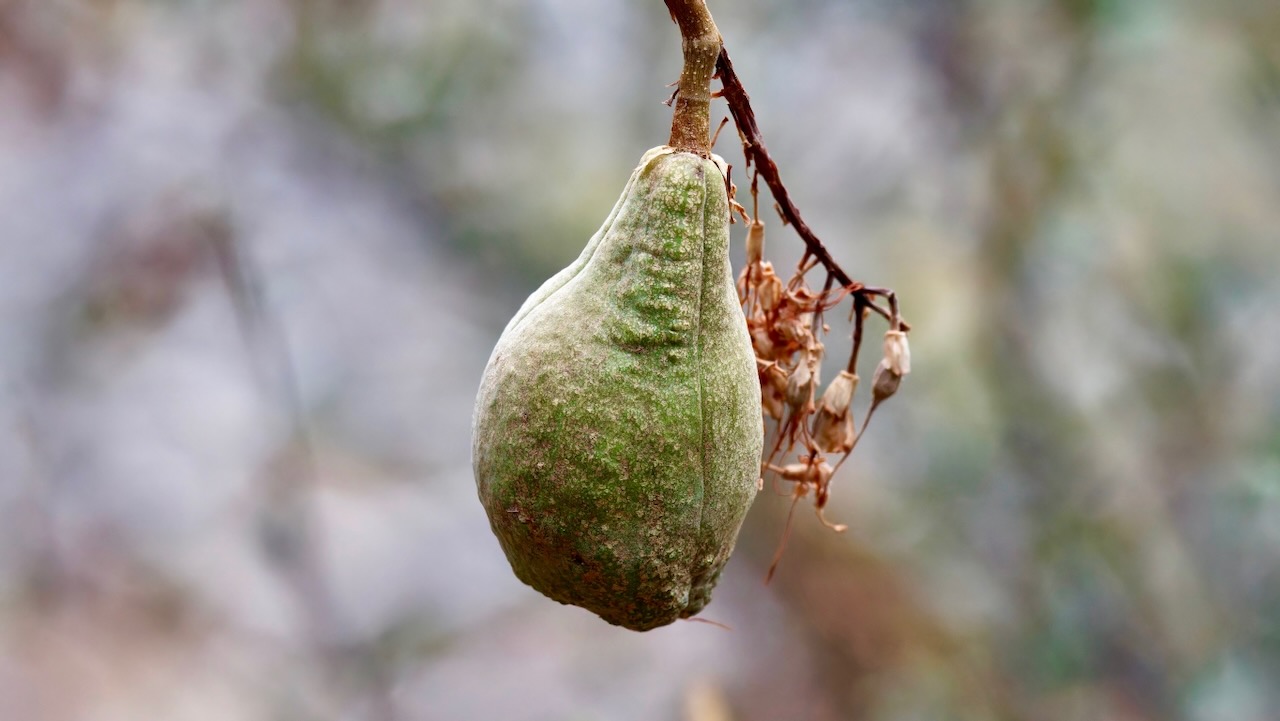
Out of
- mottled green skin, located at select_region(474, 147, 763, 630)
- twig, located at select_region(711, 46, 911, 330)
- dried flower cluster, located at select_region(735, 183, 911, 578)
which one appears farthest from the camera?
dried flower cluster, located at select_region(735, 183, 911, 578)

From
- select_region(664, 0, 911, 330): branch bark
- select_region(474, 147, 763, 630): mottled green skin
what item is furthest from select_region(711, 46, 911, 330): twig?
select_region(474, 147, 763, 630): mottled green skin

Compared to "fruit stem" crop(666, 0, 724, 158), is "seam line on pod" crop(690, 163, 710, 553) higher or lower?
lower

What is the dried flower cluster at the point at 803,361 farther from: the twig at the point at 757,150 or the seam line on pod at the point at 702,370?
the seam line on pod at the point at 702,370

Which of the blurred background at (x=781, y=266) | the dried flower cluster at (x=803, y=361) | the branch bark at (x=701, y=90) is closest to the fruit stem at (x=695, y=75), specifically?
the branch bark at (x=701, y=90)

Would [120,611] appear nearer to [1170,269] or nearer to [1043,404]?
[1043,404]

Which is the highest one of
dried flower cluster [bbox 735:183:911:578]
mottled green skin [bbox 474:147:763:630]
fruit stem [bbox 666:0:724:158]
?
fruit stem [bbox 666:0:724:158]

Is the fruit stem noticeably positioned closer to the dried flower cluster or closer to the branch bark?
the branch bark

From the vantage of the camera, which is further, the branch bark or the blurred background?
the blurred background
